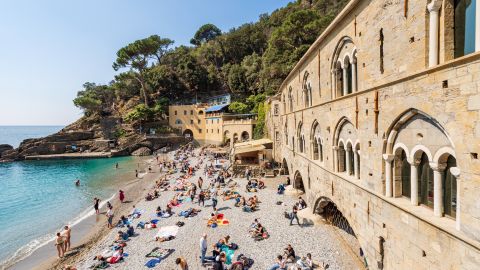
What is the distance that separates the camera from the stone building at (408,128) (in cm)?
501

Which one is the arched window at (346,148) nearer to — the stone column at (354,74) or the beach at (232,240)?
the stone column at (354,74)

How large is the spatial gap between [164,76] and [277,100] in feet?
156

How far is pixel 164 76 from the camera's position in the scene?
2729 inches

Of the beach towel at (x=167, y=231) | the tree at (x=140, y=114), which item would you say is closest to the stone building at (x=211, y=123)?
the tree at (x=140, y=114)

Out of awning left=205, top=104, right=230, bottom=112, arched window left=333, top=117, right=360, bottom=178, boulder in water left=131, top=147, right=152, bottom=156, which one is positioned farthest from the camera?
boulder in water left=131, top=147, right=152, bottom=156

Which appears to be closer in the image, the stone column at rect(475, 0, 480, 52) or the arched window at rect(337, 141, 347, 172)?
the stone column at rect(475, 0, 480, 52)

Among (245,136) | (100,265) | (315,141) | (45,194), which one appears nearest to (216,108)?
(245,136)

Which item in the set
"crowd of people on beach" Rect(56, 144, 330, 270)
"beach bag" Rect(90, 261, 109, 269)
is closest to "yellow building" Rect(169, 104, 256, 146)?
"crowd of people on beach" Rect(56, 144, 330, 270)

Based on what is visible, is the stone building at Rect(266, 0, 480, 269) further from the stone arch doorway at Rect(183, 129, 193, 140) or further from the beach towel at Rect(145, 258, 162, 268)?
the stone arch doorway at Rect(183, 129, 193, 140)

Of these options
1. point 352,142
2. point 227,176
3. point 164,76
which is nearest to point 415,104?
point 352,142

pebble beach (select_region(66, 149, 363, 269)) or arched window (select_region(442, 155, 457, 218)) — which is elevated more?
arched window (select_region(442, 155, 457, 218))

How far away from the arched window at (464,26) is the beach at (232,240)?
31.6 ft

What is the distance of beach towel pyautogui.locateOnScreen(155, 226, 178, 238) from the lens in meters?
15.8

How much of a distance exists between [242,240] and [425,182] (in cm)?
1031
